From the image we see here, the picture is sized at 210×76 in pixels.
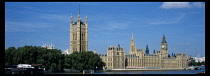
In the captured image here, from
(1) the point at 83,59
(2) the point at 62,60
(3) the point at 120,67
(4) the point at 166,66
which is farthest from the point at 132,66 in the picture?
(2) the point at 62,60

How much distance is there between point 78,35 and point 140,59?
102 ft

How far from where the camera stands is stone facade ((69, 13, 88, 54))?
9831 centimetres

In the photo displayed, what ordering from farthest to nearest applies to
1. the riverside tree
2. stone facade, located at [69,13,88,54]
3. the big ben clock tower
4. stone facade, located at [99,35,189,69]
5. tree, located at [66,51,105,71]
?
the big ben clock tower, stone facade, located at [99,35,189,69], stone facade, located at [69,13,88,54], tree, located at [66,51,105,71], the riverside tree

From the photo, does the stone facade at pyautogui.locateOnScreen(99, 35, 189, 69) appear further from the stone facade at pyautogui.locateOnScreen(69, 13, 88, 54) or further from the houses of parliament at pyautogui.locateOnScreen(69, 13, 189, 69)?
the stone facade at pyautogui.locateOnScreen(69, 13, 88, 54)

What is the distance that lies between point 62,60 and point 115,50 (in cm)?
3795

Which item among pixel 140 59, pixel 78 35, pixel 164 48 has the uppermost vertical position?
pixel 78 35

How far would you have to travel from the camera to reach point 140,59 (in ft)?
402

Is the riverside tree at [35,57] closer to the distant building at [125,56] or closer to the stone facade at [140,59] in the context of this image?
the distant building at [125,56]

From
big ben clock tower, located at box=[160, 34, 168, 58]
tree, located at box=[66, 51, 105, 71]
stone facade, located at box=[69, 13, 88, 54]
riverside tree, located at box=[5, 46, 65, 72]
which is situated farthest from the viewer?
big ben clock tower, located at box=[160, 34, 168, 58]

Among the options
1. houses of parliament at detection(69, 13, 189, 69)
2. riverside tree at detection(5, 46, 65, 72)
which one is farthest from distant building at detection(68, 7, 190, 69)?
riverside tree at detection(5, 46, 65, 72)

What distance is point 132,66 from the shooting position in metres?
116

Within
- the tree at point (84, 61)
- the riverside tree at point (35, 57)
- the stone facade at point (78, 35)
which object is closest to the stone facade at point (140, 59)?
the stone facade at point (78, 35)

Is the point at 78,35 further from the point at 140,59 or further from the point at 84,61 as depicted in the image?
the point at 140,59

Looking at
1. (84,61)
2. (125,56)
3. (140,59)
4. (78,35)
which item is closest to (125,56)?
(125,56)
